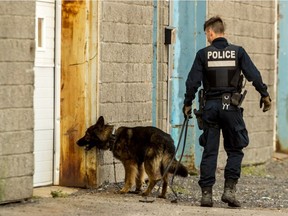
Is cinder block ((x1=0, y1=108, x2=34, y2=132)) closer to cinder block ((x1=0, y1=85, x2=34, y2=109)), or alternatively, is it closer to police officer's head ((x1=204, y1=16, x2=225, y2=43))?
cinder block ((x1=0, y1=85, x2=34, y2=109))

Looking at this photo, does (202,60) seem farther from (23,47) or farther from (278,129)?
(278,129)

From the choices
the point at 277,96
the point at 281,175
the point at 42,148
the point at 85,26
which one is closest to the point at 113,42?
the point at 85,26

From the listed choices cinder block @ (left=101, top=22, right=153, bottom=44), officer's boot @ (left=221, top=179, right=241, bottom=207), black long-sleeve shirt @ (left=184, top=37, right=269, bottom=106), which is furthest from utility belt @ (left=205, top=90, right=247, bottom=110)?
cinder block @ (left=101, top=22, right=153, bottom=44)

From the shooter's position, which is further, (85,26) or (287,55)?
(287,55)

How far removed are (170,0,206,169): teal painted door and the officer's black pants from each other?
3.60 m

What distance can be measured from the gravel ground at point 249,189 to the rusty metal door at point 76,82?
47 centimetres

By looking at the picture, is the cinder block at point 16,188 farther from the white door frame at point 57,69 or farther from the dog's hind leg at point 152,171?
the dog's hind leg at point 152,171

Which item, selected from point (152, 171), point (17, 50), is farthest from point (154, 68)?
point (17, 50)

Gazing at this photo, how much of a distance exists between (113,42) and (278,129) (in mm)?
7008

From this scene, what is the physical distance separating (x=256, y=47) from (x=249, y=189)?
4.03 meters

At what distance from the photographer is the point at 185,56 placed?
51.7 ft

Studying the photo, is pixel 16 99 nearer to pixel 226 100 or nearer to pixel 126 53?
pixel 226 100

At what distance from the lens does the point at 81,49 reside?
41.8 feet

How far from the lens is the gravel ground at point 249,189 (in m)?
12.7
